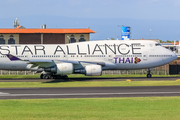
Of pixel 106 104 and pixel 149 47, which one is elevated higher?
pixel 149 47

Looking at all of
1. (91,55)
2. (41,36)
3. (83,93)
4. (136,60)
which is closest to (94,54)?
(91,55)

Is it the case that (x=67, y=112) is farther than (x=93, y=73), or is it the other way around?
(x=93, y=73)

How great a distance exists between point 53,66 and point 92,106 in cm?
1971

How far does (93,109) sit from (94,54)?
22295 mm

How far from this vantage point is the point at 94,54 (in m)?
37.9

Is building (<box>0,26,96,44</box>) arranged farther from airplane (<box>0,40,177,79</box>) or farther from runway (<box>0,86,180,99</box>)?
runway (<box>0,86,180,99</box>)

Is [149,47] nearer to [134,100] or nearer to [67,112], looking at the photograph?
[134,100]

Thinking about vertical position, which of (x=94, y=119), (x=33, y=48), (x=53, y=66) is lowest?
(x=94, y=119)

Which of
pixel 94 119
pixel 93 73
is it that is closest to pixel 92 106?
pixel 94 119

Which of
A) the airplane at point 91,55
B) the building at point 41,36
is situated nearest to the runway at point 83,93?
the airplane at point 91,55

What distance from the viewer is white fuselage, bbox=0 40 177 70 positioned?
37719 mm

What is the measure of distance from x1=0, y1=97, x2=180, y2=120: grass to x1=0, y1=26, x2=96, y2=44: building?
64.6 m

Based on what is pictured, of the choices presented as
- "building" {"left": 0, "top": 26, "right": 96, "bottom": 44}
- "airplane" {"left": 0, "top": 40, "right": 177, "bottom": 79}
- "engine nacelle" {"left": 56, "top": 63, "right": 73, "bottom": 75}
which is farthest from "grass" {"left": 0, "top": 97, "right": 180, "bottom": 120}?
"building" {"left": 0, "top": 26, "right": 96, "bottom": 44}

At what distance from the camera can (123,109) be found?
51.9 feet
